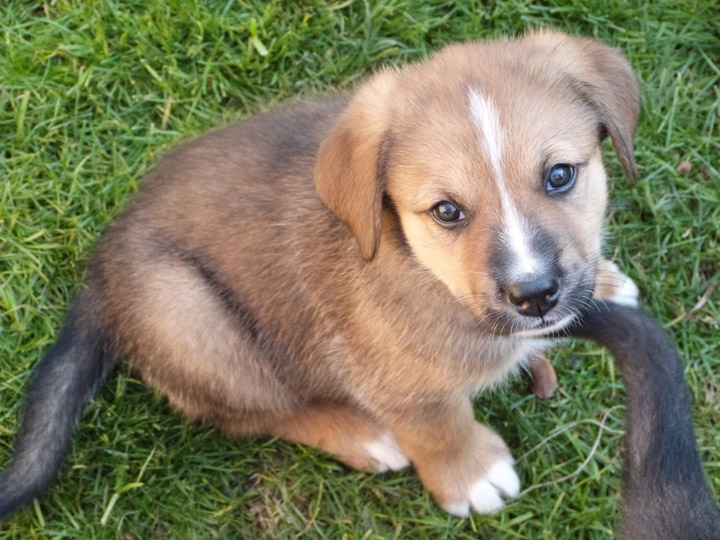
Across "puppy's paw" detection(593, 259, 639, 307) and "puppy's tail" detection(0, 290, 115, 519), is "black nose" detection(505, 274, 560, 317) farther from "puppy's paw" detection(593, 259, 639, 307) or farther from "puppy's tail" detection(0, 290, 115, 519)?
"puppy's tail" detection(0, 290, 115, 519)

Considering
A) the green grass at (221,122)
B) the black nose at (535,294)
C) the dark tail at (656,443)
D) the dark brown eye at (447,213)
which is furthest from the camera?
the green grass at (221,122)

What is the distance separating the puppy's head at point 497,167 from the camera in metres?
2.39

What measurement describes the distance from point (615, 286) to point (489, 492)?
97cm

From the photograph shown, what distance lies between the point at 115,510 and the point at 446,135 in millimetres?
2107

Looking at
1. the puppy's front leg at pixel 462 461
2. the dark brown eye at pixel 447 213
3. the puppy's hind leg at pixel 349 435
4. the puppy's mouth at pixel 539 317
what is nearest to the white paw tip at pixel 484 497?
the puppy's front leg at pixel 462 461

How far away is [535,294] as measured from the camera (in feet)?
7.79

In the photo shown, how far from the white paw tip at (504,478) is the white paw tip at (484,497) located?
2cm

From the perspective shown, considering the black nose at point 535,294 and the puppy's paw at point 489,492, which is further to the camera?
the puppy's paw at point 489,492

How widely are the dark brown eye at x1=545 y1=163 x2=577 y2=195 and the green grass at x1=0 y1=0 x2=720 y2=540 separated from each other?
1351mm

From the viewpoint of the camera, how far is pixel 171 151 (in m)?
3.53

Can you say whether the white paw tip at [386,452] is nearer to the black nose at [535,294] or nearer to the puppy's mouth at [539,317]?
the puppy's mouth at [539,317]

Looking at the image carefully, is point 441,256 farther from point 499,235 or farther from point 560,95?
point 560,95

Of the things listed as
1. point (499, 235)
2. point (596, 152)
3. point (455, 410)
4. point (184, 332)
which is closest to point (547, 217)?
point (499, 235)

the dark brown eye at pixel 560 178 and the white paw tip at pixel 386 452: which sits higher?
the dark brown eye at pixel 560 178
